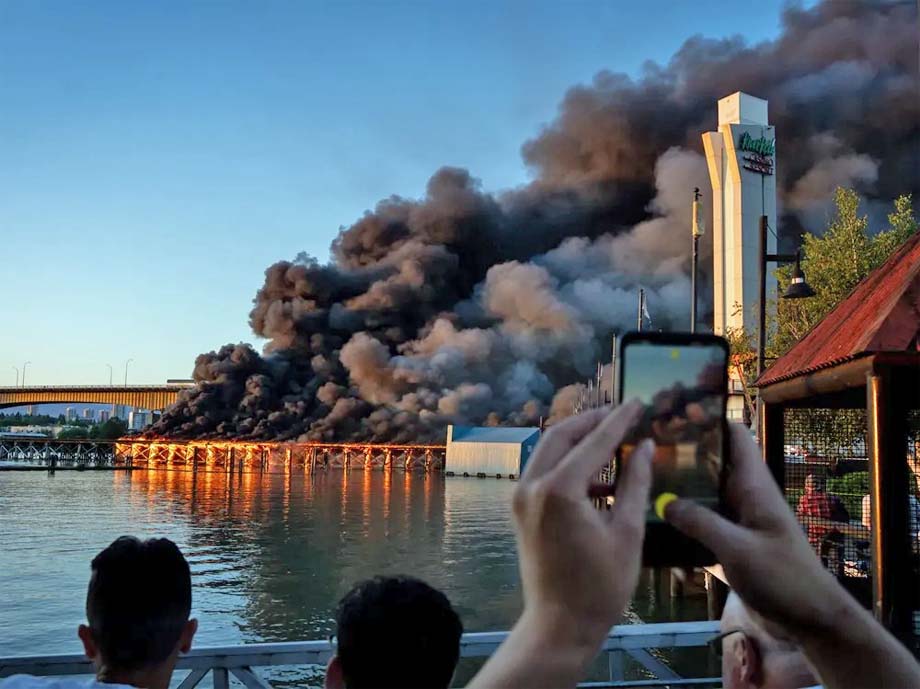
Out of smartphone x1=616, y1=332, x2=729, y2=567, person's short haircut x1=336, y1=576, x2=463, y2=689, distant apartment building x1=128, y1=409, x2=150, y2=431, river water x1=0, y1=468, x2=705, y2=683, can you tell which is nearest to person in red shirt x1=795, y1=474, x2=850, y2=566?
river water x1=0, y1=468, x2=705, y2=683

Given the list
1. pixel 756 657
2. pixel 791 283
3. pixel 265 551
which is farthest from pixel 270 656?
pixel 265 551

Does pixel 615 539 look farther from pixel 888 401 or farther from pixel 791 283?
pixel 791 283

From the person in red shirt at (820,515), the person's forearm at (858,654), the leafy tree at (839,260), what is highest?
the leafy tree at (839,260)

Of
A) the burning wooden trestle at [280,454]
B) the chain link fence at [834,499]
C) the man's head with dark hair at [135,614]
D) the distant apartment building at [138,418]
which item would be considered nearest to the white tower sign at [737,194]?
the burning wooden trestle at [280,454]

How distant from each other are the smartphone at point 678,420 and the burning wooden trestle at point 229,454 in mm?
63904

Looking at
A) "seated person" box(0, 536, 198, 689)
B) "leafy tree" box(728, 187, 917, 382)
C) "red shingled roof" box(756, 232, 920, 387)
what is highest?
"leafy tree" box(728, 187, 917, 382)

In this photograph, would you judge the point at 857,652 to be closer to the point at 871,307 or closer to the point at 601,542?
the point at 601,542

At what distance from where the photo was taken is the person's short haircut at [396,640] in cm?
126

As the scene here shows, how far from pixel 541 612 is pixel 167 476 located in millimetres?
64272

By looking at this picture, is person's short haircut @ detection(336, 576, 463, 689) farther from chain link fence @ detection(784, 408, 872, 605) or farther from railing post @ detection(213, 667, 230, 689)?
chain link fence @ detection(784, 408, 872, 605)

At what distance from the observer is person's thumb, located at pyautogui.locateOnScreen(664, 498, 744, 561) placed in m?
0.89

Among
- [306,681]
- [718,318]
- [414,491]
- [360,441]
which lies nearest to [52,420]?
[360,441]

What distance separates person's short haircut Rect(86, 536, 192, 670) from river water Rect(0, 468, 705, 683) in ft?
30.8

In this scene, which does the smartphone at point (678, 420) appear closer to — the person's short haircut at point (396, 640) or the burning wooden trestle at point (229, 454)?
the person's short haircut at point (396, 640)
